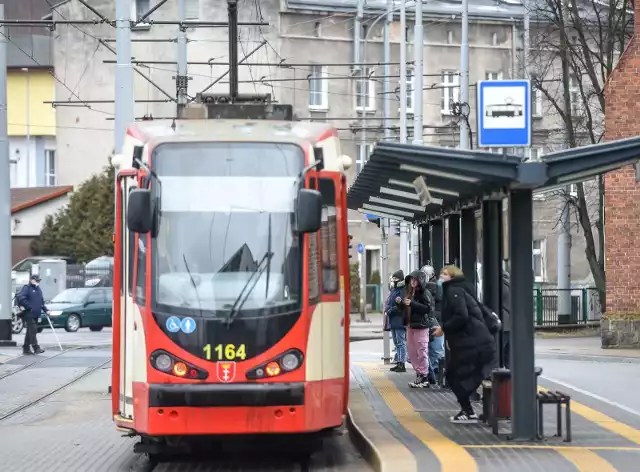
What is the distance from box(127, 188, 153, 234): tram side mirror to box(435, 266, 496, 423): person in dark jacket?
3579mm

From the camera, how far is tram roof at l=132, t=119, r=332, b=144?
12.3 m

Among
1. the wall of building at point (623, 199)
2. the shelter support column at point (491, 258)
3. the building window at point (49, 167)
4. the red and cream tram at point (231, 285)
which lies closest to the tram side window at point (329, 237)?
the red and cream tram at point (231, 285)

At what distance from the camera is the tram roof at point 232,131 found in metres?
12.3

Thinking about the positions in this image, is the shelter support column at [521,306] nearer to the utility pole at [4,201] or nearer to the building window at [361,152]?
the utility pole at [4,201]

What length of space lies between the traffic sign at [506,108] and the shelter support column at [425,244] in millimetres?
7195

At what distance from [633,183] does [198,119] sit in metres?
19.2

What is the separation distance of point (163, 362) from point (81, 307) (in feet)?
109

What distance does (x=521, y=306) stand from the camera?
42.1ft

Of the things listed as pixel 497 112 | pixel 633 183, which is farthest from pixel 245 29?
pixel 497 112

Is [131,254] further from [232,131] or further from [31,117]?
[31,117]

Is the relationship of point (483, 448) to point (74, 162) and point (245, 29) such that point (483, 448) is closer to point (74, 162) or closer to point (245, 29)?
point (245, 29)

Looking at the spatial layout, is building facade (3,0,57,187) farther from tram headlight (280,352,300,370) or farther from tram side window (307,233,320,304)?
tram headlight (280,352,300,370)

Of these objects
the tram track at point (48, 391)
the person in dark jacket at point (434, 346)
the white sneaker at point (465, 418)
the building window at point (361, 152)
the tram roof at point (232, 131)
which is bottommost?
the tram track at point (48, 391)

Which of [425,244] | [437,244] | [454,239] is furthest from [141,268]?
[425,244]
